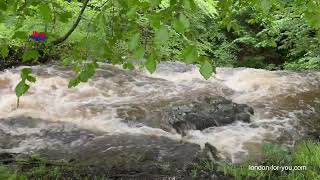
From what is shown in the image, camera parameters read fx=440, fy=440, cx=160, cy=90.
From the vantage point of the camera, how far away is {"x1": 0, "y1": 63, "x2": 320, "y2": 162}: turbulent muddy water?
599 cm

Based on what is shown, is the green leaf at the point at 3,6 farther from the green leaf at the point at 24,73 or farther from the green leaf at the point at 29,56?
the green leaf at the point at 24,73

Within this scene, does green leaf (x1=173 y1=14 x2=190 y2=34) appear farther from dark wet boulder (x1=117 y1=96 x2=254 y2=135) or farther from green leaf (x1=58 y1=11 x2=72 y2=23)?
dark wet boulder (x1=117 y1=96 x2=254 y2=135)

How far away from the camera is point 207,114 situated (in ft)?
23.1

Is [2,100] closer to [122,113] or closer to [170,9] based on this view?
[122,113]

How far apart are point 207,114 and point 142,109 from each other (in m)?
1.13

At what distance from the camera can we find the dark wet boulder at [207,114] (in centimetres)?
679

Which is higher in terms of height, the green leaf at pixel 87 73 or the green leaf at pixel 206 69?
the green leaf at pixel 206 69

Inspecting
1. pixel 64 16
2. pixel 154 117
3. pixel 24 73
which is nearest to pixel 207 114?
pixel 154 117

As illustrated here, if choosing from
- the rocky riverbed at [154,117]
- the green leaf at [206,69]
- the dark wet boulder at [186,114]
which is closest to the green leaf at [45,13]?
the green leaf at [206,69]

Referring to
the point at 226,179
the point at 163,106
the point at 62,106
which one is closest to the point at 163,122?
the point at 163,106

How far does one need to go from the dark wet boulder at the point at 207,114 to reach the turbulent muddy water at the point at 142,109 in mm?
150

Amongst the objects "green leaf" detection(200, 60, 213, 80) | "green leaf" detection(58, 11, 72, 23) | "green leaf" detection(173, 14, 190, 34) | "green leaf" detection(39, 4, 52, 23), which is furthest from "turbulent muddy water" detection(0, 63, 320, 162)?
"green leaf" detection(173, 14, 190, 34)

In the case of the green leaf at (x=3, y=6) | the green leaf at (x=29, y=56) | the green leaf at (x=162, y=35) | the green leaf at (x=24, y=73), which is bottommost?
the green leaf at (x=24, y=73)

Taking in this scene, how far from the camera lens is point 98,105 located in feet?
25.2
